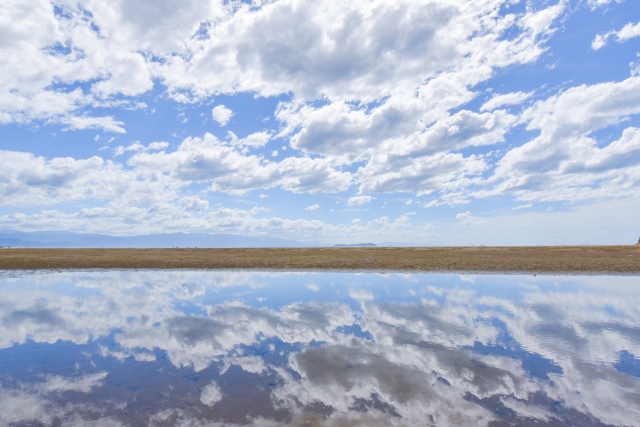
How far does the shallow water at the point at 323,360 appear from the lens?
33.5 ft

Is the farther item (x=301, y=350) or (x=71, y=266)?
(x=71, y=266)

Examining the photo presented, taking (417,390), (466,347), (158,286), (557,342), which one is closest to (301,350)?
(417,390)

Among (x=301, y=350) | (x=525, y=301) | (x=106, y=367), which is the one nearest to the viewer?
(x=106, y=367)

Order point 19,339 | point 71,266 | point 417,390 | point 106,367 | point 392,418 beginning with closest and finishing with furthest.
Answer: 1. point 392,418
2. point 417,390
3. point 106,367
4. point 19,339
5. point 71,266

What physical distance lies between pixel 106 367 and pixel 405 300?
813 inches

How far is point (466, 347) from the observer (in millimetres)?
16188

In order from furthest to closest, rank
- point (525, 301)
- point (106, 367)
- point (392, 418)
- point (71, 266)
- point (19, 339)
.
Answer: point (71, 266)
point (525, 301)
point (19, 339)
point (106, 367)
point (392, 418)

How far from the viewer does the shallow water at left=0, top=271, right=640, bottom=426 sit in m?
10.2

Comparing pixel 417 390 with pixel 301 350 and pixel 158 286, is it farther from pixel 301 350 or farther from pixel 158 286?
pixel 158 286

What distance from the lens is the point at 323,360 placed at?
47.8 ft

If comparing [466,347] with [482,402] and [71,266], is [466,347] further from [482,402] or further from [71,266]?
[71,266]

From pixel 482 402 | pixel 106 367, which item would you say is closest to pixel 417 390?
pixel 482 402

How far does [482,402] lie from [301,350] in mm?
7674

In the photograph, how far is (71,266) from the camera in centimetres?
6147
